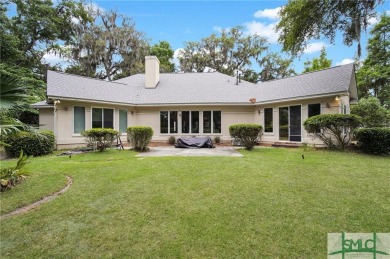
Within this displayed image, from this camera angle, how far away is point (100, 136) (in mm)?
9945

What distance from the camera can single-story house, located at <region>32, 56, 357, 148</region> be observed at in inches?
443

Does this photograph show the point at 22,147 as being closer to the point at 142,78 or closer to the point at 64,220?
the point at 64,220

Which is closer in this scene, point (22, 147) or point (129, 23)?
point (22, 147)

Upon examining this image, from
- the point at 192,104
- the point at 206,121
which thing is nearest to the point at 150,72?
the point at 192,104

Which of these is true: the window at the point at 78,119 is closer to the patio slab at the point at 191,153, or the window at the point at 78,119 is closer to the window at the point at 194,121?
the patio slab at the point at 191,153

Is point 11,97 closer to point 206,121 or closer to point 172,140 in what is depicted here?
point 172,140

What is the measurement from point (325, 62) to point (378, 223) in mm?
27290

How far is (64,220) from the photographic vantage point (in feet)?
10.9

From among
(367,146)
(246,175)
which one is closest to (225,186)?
(246,175)

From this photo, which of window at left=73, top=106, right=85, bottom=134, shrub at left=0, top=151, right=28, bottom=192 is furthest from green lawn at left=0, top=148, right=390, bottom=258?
window at left=73, top=106, right=85, bottom=134

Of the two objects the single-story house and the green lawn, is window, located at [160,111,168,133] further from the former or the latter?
the green lawn

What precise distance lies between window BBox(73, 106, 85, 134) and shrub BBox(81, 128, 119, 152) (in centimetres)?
203

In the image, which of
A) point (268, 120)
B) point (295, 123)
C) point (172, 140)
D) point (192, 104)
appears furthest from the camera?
→ point (172, 140)

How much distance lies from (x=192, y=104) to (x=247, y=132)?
514cm
